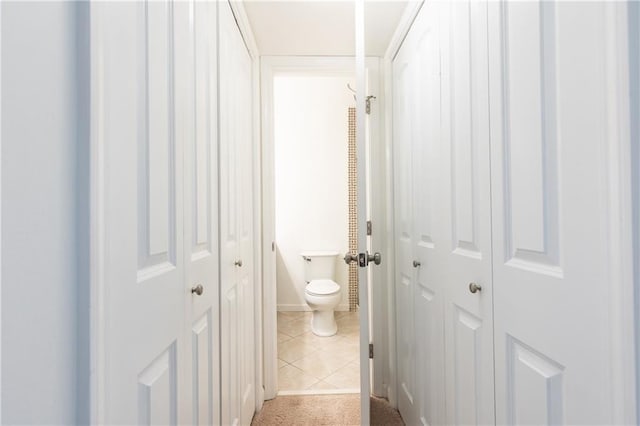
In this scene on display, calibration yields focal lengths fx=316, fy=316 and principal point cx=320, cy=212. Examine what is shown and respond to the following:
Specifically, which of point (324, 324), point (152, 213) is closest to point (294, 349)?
point (324, 324)

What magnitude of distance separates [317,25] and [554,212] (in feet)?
4.91

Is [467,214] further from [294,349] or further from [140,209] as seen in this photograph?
[294,349]

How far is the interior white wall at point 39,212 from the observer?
0.38 m

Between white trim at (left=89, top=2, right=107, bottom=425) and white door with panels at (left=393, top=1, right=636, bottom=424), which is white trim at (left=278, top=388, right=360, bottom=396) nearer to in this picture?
white door with panels at (left=393, top=1, right=636, bottom=424)

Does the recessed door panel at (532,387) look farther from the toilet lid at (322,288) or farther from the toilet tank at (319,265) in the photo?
the toilet tank at (319,265)

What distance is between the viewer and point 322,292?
277cm

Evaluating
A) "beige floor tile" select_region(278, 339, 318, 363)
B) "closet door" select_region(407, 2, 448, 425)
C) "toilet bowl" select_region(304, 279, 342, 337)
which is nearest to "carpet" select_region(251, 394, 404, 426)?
"closet door" select_region(407, 2, 448, 425)

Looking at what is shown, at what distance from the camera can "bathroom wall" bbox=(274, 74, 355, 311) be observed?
356cm

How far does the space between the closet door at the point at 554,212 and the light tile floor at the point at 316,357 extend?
151 cm

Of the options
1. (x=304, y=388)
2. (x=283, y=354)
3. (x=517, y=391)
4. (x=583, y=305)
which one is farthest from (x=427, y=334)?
(x=283, y=354)

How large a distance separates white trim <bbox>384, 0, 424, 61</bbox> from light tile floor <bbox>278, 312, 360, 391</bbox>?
2071 millimetres

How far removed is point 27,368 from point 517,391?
965mm

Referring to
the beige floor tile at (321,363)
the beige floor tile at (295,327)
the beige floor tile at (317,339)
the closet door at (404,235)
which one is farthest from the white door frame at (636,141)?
the beige floor tile at (295,327)

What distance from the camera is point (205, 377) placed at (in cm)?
101
